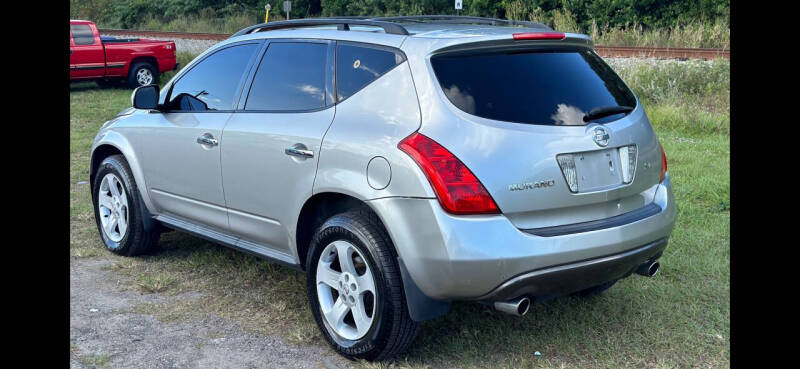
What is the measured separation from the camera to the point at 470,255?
3.39 metres

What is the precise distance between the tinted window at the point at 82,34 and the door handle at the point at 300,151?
15412 millimetres

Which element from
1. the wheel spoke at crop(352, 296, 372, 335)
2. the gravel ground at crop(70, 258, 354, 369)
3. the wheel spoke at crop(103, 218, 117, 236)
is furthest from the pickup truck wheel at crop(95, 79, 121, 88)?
the wheel spoke at crop(352, 296, 372, 335)

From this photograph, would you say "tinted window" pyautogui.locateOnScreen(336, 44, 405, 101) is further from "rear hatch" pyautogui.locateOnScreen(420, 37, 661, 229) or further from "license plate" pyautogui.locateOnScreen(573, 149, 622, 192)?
"license plate" pyautogui.locateOnScreen(573, 149, 622, 192)

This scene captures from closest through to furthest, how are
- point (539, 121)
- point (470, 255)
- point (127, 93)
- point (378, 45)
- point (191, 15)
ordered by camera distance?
point (470, 255) → point (539, 121) → point (378, 45) → point (127, 93) → point (191, 15)

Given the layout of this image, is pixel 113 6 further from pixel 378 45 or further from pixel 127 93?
pixel 378 45

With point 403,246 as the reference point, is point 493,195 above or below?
above

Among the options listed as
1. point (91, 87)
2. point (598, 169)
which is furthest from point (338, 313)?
point (91, 87)

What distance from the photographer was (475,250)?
134 inches

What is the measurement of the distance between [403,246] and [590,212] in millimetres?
904

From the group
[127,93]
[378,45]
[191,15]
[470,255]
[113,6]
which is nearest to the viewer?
[470,255]

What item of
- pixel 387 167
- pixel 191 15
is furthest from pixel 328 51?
pixel 191 15

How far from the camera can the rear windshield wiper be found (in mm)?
3795

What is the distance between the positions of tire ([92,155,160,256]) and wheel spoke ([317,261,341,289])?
2.01m

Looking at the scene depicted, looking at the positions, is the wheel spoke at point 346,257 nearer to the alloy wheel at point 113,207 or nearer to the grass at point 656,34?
the alloy wheel at point 113,207
